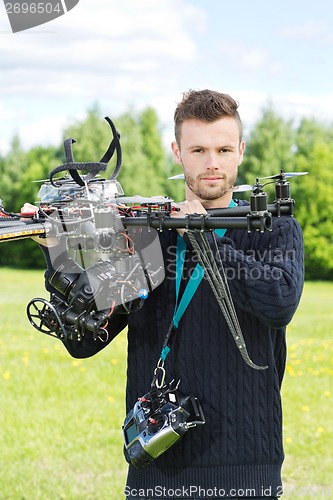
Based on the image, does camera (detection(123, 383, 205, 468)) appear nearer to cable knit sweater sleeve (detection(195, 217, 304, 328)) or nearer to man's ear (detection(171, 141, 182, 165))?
cable knit sweater sleeve (detection(195, 217, 304, 328))

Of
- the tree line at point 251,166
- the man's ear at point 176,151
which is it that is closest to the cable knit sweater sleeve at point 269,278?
the man's ear at point 176,151

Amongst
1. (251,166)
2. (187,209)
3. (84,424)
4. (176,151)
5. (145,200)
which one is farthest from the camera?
(251,166)

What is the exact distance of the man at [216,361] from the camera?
11.7 feet

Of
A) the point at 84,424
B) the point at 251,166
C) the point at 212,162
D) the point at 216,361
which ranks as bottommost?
the point at 251,166

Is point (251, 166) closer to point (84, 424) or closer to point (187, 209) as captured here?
point (84, 424)

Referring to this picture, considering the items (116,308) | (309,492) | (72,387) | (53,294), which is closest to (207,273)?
(116,308)

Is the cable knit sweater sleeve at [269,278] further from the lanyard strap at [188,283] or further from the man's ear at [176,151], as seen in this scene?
the man's ear at [176,151]

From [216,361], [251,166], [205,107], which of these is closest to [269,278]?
[216,361]

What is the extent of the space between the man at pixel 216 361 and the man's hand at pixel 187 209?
29cm

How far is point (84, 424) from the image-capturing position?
8.57 m

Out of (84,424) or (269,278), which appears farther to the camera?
(84,424)

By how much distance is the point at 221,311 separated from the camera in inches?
143

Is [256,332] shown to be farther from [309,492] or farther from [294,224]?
[309,492]

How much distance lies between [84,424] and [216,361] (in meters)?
5.30
